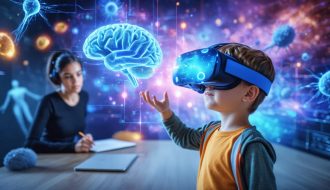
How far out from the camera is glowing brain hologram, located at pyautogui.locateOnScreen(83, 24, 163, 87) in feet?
3.92

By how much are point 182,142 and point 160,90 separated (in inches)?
12.9

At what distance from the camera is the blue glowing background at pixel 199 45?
1.22m

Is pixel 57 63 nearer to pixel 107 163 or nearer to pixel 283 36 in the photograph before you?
pixel 107 163

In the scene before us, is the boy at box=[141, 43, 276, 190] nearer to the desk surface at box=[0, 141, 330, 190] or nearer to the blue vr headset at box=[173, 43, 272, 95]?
the blue vr headset at box=[173, 43, 272, 95]

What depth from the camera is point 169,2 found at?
1.44 m

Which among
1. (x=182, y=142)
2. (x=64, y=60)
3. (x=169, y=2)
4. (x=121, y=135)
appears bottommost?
(x=121, y=135)

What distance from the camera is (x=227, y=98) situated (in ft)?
2.78

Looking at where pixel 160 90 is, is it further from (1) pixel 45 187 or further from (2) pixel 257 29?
(2) pixel 257 29

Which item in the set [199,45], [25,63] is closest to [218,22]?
[199,45]

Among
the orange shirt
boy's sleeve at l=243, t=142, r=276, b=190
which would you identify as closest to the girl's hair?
the orange shirt

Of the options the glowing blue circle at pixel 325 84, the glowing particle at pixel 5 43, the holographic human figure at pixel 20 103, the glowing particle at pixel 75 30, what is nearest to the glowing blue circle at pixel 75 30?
the glowing particle at pixel 75 30

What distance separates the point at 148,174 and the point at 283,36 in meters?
1.25

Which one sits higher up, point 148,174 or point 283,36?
point 283,36

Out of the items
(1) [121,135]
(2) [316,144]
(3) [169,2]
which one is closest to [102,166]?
(1) [121,135]
